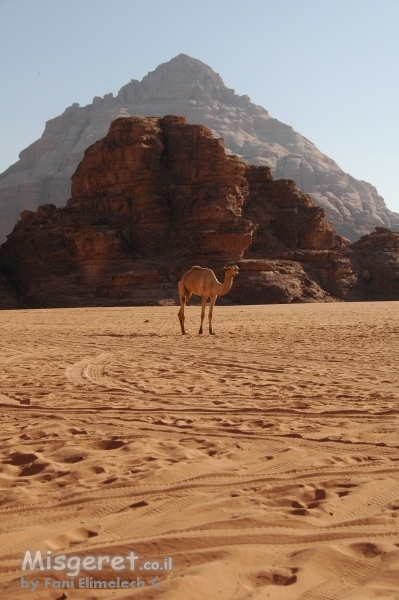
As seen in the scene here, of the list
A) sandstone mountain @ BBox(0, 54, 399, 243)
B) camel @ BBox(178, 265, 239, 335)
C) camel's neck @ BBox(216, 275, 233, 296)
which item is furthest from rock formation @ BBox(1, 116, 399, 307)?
sandstone mountain @ BBox(0, 54, 399, 243)

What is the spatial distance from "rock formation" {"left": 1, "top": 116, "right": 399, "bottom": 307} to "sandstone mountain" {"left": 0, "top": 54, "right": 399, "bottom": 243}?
164 feet

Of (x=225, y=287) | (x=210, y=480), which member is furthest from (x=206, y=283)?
(x=210, y=480)

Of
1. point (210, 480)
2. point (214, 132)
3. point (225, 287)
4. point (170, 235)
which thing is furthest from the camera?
point (214, 132)

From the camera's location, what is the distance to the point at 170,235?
5747 cm

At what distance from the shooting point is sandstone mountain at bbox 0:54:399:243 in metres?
120

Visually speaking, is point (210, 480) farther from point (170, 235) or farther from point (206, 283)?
point (170, 235)

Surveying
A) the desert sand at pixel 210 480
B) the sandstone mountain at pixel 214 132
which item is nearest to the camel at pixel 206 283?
the desert sand at pixel 210 480

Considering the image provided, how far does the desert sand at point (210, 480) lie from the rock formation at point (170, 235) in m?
38.5

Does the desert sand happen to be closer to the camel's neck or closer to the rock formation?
the camel's neck

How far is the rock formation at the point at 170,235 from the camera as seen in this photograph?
5134 centimetres

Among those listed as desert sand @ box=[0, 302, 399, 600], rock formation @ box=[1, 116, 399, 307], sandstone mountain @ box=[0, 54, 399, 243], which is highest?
sandstone mountain @ box=[0, 54, 399, 243]

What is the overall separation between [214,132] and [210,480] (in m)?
143

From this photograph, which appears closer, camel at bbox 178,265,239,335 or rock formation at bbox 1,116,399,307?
camel at bbox 178,265,239,335

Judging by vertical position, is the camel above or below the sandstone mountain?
below
